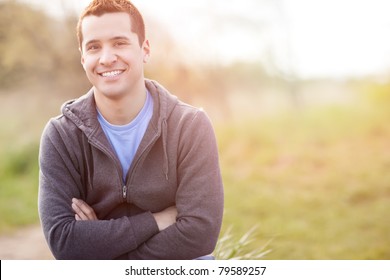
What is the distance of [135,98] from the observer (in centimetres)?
192

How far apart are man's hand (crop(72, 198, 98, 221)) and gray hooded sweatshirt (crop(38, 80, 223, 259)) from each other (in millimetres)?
32

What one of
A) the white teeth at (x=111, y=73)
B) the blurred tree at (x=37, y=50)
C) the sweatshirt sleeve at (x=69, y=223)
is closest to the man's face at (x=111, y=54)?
the white teeth at (x=111, y=73)

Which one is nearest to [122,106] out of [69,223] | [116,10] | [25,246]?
[116,10]

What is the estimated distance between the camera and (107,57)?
1.85 m

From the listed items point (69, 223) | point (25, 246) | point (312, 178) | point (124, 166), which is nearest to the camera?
point (69, 223)

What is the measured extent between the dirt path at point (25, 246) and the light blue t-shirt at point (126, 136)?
→ 1770mm

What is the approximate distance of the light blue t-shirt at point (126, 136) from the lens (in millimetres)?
1924

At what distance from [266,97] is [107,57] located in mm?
2345

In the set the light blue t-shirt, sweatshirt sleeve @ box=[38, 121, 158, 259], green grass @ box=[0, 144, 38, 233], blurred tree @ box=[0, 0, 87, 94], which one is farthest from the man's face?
green grass @ box=[0, 144, 38, 233]

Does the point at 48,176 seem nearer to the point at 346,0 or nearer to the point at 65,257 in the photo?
the point at 65,257

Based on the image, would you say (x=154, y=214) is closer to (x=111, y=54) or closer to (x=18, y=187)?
(x=111, y=54)

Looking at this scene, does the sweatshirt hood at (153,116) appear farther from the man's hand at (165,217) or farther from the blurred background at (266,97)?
the blurred background at (266,97)
